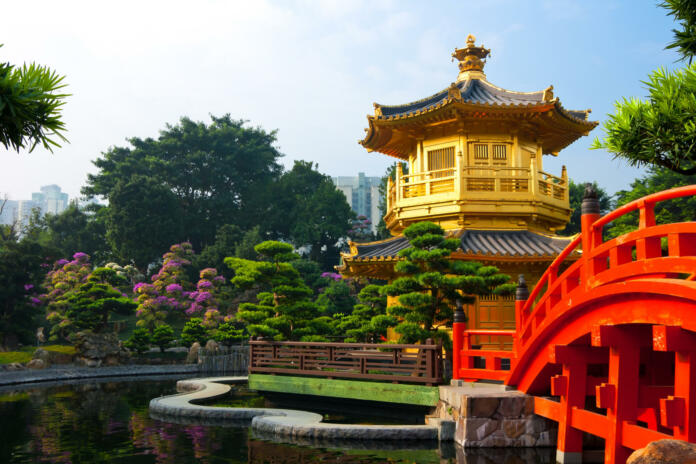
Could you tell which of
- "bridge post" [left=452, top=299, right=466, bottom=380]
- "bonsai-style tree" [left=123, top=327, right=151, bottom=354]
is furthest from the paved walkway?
"bridge post" [left=452, top=299, right=466, bottom=380]

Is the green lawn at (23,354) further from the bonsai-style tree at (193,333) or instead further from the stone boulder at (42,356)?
the bonsai-style tree at (193,333)

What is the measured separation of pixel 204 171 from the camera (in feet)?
185

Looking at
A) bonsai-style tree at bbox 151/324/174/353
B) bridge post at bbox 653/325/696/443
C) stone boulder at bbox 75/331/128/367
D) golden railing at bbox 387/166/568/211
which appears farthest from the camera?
bonsai-style tree at bbox 151/324/174/353

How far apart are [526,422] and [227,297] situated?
32264mm

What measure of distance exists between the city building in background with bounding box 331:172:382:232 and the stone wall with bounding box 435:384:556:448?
112 metres

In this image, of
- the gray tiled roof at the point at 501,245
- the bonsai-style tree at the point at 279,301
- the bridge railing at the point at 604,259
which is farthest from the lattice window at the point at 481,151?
the bridge railing at the point at 604,259

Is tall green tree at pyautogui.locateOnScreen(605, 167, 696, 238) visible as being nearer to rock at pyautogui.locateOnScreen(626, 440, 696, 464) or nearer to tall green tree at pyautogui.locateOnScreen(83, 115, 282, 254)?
rock at pyautogui.locateOnScreen(626, 440, 696, 464)

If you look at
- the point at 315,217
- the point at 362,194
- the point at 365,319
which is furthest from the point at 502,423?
the point at 362,194

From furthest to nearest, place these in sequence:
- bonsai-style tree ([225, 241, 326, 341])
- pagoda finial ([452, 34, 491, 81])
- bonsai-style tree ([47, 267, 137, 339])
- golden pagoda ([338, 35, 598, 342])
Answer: bonsai-style tree ([47, 267, 137, 339]) < pagoda finial ([452, 34, 491, 81]) < bonsai-style tree ([225, 241, 326, 341]) < golden pagoda ([338, 35, 598, 342])

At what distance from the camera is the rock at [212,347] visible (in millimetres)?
31641

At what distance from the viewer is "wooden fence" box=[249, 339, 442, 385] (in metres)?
14.0

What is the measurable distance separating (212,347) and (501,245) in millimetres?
19111

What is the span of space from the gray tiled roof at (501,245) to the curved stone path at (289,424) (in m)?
6.13

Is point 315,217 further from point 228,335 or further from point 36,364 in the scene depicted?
point 36,364
